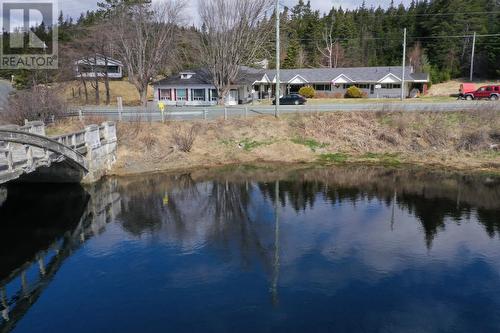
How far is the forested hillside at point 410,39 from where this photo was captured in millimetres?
85625

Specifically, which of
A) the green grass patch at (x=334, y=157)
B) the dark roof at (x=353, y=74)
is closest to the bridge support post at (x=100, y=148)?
the green grass patch at (x=334, y=157)

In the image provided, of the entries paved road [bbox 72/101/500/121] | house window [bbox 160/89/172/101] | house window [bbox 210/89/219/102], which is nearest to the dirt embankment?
paved road [bbox 72/101/500/121]

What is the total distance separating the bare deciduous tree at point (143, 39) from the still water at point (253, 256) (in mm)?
A: 26189

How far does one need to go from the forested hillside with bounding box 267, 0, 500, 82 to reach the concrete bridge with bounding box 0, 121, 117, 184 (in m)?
56.4

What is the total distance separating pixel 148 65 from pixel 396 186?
3406cm

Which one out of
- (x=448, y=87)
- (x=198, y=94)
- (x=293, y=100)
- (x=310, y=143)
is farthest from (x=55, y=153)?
(x=448, y=87)

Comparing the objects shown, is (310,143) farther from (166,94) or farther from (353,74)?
(353,74)

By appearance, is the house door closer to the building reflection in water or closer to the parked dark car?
the parked dark car

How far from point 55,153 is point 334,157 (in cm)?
2056

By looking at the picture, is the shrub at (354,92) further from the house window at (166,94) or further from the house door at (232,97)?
the house window at (166,94)

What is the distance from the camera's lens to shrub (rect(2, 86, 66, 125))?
33.4m

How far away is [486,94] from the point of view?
172 feet

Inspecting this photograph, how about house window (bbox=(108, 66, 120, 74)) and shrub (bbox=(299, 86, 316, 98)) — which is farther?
house window (bbox=(108, 66, 120, 74))

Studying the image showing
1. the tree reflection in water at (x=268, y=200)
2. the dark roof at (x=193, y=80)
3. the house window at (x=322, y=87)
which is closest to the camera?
the tree reflection in water at (x=268, y=200)
